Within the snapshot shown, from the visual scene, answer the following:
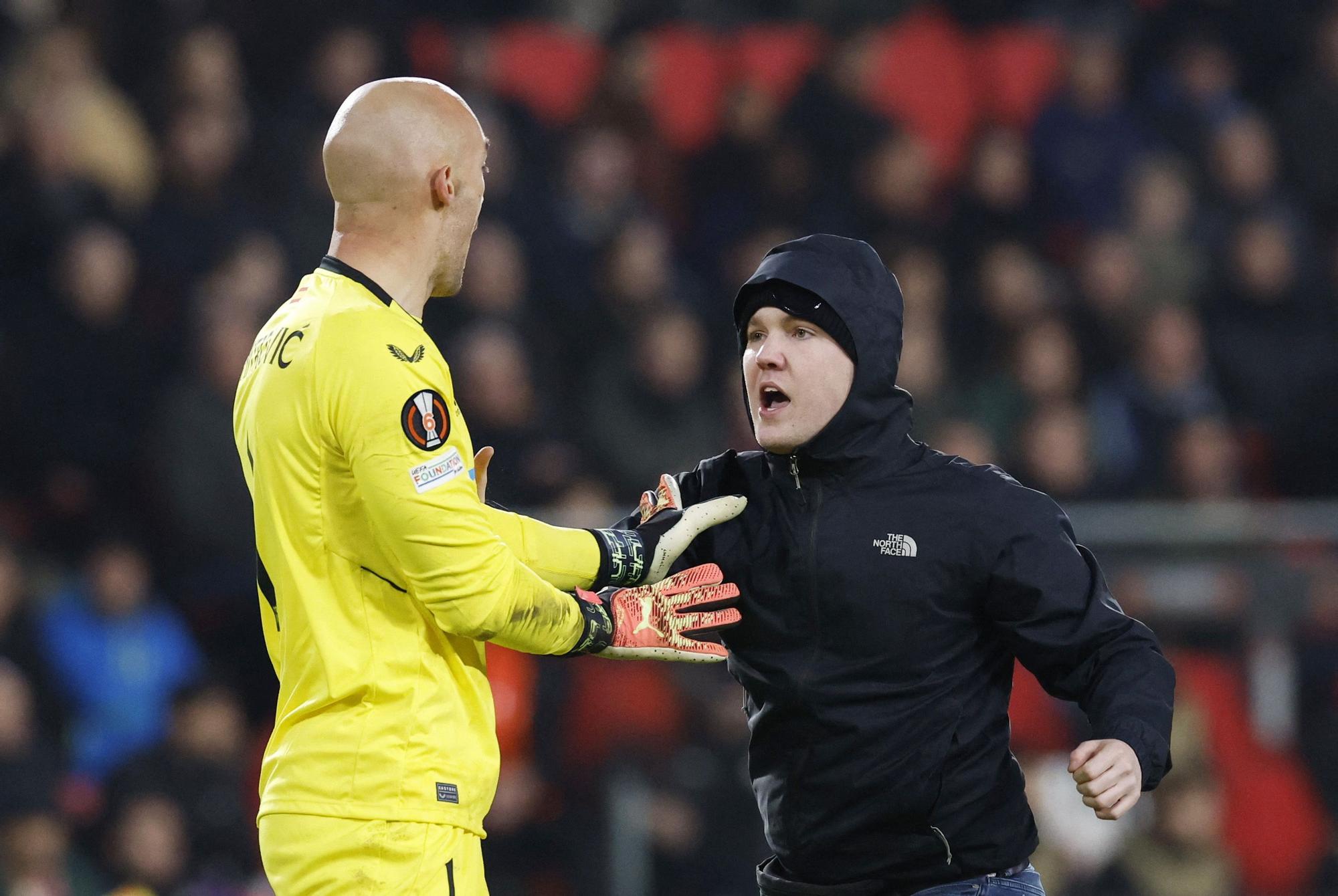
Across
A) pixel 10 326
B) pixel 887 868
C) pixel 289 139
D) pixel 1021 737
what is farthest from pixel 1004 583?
pixel 289 139

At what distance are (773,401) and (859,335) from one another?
0.21 metres

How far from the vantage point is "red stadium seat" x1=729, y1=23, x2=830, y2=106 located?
8789mm

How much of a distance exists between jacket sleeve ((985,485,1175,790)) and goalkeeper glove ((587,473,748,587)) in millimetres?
543

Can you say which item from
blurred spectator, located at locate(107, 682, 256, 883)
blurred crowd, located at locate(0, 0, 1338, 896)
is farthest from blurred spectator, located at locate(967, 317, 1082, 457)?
blurred spectator, located at locate(107, 682, 256, 883)

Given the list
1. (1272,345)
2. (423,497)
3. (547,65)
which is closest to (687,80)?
(547,65)

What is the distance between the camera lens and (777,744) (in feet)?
10.9

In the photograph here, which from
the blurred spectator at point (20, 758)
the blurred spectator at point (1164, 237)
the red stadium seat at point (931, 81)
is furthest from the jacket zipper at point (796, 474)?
the red stadium seat at point (931, 81)

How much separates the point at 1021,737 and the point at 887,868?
288 cm

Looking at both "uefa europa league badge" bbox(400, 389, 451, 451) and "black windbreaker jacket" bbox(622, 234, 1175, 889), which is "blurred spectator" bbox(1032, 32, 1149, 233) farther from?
"uefa europa league badge" bbox(400, 389, 451, 451)

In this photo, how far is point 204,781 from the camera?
19.6 feet

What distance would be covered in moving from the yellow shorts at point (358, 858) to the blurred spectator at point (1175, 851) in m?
3.69

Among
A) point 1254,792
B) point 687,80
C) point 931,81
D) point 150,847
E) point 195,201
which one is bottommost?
point 1254,792

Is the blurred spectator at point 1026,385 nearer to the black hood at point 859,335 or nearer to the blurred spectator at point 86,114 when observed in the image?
the blurred spectator at point 86,114

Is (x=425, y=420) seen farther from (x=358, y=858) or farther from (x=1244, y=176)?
(x=1244, y=176)
